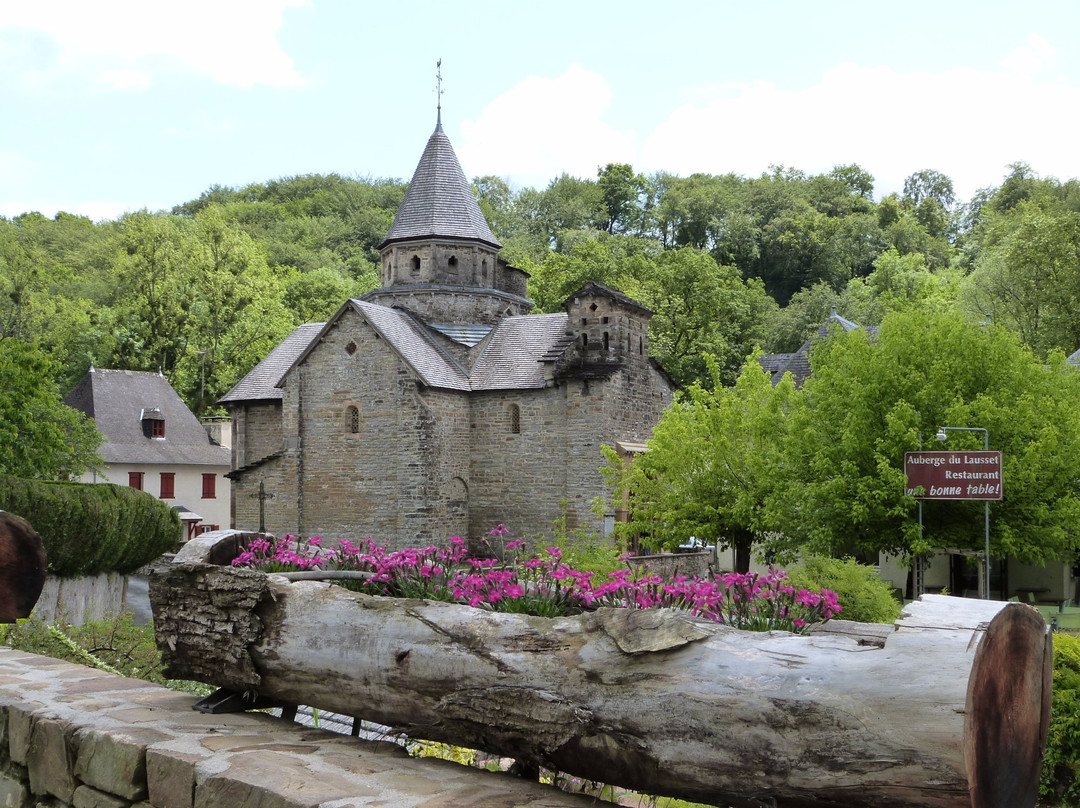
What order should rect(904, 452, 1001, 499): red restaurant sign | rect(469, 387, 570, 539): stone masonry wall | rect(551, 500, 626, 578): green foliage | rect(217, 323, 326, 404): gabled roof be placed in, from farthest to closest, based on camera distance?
rect(217, 323, 326, 404): gabled roof, rect(469, 387, 570, 539): stone masonry wall, rect(551, 500, 626, 578): green foliage, rect(904, 452, 1001, 499): red restaurant sign

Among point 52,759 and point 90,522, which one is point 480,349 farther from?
point 52,759

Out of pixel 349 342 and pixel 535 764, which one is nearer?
pixel 535 764

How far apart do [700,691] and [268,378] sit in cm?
3315

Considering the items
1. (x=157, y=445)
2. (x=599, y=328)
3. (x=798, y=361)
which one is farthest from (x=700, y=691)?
(x=157, y=445)

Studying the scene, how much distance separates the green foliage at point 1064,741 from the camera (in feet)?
30.7

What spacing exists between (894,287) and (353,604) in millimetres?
62363

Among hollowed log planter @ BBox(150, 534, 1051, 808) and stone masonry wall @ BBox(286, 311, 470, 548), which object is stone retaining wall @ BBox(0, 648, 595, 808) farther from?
stone masonry wall @ BBox(286, 311, 470, 548)

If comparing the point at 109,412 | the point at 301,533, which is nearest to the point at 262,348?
the point at 109,412

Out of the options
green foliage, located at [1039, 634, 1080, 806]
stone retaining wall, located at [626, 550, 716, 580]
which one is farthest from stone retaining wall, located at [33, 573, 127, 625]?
green foliage, located at [1039, 634, 1080, 806]

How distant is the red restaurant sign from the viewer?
1245 cm

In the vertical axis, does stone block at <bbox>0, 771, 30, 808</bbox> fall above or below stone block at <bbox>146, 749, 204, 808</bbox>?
below

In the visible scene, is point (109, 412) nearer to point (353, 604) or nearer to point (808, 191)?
point (353, 604)

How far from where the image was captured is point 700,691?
3.56 meters

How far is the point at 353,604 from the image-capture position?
470 centimetres
